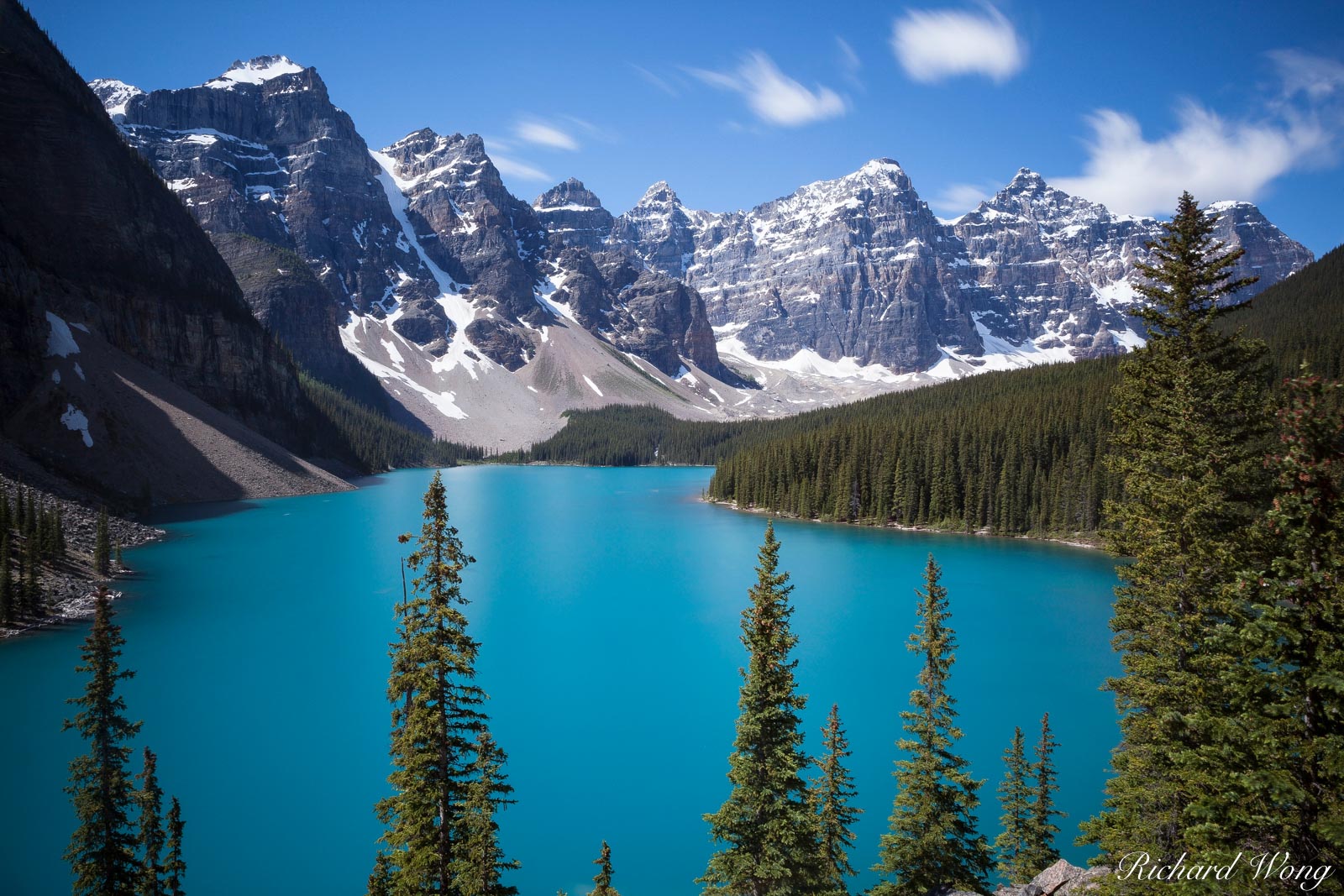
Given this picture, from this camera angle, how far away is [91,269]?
91562mm

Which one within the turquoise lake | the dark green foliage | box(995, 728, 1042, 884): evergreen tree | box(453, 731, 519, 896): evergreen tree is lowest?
the turquoise lake

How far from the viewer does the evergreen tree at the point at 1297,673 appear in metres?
7.04

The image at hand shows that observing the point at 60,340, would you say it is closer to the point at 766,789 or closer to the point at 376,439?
the point at 766,789

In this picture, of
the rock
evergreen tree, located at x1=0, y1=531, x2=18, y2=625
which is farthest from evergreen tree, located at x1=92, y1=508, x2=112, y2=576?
the rock

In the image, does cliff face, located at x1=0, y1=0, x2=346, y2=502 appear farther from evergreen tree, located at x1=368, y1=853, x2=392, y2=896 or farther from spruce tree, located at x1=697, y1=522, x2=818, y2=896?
spruce tree, located at x1=697, y1=522, x2=818, y2=896

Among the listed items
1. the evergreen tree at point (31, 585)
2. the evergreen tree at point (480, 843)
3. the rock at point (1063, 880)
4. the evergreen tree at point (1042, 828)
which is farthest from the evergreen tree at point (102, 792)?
the evergreen tree at point (31, 585)

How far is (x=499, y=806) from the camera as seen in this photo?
20422 mm

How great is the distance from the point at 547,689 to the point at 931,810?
20.0m

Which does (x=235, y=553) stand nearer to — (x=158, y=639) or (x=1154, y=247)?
(x=158, y=639)

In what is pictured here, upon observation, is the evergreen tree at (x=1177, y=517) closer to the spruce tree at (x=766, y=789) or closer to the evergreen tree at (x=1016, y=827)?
the evergreen tree at (x=1016, y=827)

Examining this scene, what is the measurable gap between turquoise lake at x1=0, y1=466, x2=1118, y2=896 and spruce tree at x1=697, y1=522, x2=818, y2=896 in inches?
257

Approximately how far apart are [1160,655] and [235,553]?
62.5 meters

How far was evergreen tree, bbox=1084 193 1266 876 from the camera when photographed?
10312mm

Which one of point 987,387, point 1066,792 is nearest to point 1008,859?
point 1066,792
